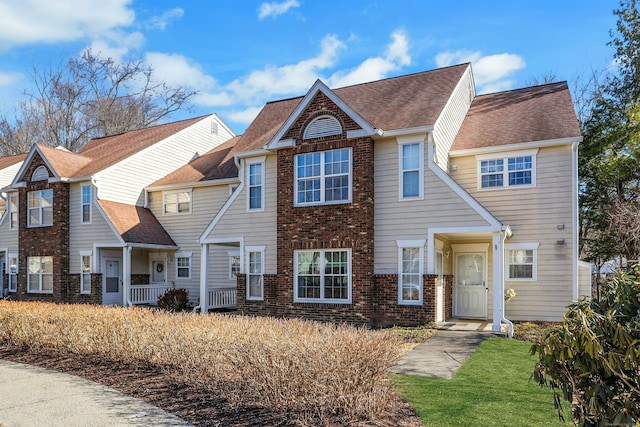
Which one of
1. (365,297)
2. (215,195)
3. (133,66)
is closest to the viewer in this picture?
(365,297)

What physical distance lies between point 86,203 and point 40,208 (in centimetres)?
296

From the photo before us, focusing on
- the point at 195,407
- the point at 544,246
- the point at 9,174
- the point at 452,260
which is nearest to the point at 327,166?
the point at 452,260

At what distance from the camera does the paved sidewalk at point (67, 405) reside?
20.3 ft

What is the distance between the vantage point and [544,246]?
49.0 feet

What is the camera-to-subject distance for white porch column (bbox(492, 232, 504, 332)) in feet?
43.0

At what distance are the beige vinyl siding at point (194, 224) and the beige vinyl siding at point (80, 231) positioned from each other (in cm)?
279

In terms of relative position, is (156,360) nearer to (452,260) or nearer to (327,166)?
(327,166)

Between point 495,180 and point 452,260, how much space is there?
3036 mm

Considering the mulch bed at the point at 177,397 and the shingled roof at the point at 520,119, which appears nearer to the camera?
the mulch bed at the point at 177,397

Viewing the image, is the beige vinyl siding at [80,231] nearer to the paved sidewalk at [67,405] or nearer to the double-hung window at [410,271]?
the double-hung window at [410,271]

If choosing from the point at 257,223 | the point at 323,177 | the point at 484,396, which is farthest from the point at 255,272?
the point at 484,396

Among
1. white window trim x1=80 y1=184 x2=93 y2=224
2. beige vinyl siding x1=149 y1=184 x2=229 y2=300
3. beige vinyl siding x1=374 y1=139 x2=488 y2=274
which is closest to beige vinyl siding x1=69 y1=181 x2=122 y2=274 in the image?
white window trim x1=80 y1=184 x2=93 y2=224

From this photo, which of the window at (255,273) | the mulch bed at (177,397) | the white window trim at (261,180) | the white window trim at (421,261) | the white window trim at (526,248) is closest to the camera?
the mulch bed at (177,397)

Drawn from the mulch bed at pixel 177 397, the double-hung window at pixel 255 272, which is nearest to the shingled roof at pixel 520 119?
the double-hung window at pixel 255 272
